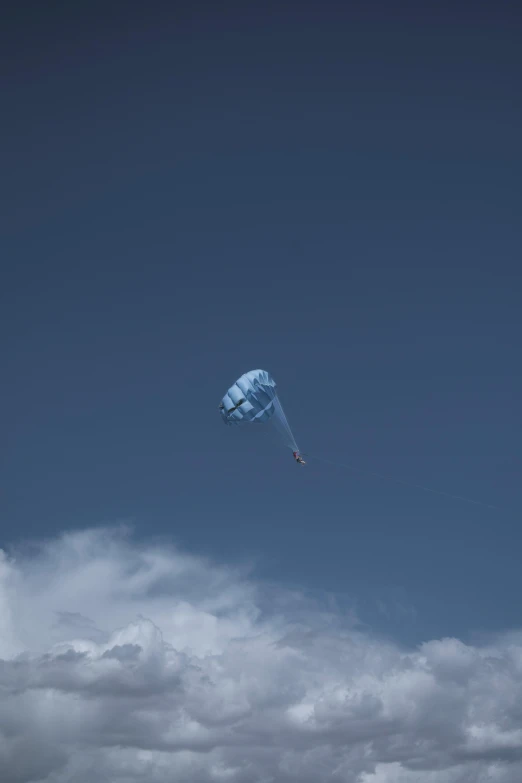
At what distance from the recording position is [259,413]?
605ft

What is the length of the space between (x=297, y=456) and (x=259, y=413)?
9221 mm

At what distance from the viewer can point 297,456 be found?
7067 inches
